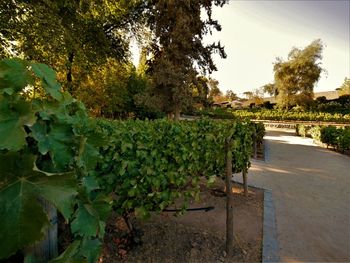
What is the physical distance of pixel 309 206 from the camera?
644 cm

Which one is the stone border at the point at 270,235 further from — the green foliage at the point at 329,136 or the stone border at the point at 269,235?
the green foliage at the point at 329,136

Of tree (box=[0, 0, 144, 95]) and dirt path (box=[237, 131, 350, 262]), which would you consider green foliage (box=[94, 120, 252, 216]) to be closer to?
dirt path (box=[237, 131, 350, 262])

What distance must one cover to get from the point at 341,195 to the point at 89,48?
14193mm

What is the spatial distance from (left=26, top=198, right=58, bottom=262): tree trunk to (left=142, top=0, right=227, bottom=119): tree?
541 inches

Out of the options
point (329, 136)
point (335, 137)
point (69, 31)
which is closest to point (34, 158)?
point (69, 31)


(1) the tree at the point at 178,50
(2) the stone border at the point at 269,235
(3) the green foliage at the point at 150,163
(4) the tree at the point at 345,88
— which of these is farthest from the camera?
(4) the tree at the point at 345,88

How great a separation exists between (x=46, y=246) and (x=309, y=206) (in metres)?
6.51

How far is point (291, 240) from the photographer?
465 centimetres

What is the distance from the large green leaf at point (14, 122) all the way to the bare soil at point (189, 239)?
10.8 feet

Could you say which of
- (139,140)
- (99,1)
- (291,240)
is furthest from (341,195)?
(99,1)

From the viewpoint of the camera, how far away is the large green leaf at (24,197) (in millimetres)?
861

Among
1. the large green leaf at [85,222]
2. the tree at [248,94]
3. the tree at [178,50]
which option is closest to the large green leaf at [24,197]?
the large green leaf at [85,222]

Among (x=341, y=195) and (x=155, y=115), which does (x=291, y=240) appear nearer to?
(x=341, y=195)

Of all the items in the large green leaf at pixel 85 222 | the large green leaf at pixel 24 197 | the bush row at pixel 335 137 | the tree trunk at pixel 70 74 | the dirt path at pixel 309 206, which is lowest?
the dirt path at pixel 309 206
